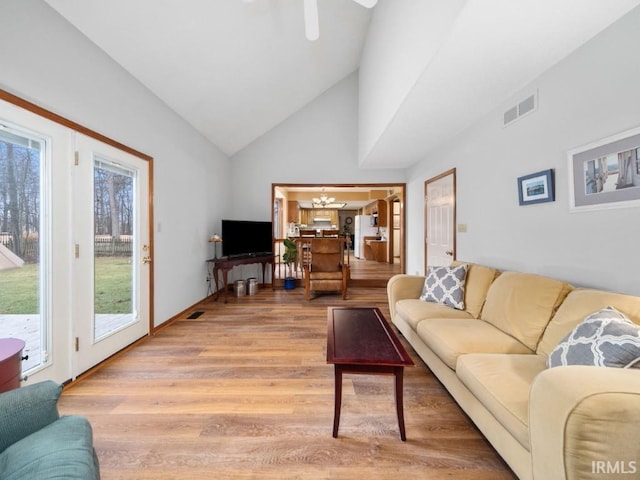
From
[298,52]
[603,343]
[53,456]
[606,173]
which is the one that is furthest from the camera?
[298,52]

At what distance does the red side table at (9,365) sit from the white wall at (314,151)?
4.28 meters

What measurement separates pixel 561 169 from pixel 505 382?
5.47ft

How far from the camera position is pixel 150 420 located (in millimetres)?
1754

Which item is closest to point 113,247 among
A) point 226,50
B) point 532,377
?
point 226,50

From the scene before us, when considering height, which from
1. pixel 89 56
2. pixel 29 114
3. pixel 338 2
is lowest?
pixel 29 114

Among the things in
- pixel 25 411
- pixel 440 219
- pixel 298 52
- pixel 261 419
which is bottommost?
pixel 261 419

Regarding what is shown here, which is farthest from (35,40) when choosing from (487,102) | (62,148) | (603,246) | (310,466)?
→ (603,246)

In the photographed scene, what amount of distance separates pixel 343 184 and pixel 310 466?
15.3 feet

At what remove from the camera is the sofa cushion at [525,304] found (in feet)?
5.84

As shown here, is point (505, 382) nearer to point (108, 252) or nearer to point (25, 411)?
point (25, 411)

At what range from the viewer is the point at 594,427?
0.90 meters

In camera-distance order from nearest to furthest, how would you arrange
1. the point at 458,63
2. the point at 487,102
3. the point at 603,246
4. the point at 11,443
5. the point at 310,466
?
the point at 11,443 → the point at 310,466 → the point at 603,246 → the point at 458,63 → the point at 487,102

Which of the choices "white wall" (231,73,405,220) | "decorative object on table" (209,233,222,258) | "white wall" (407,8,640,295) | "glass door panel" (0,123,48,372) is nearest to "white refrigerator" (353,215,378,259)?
"white wall" (231,73,405,220)

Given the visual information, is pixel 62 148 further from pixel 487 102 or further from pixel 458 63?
pixel 487 102
